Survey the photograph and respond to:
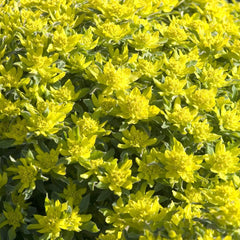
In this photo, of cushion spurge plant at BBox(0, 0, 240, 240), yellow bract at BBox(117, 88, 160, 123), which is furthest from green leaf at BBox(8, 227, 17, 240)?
yellow bract at BBox(117, 88, 160, 123)

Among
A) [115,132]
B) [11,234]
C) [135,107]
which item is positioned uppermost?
→ [135,107]

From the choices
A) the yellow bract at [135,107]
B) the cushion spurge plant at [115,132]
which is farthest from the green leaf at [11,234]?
the yellow bract at [135,107]

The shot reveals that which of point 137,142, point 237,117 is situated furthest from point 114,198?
point 237,117

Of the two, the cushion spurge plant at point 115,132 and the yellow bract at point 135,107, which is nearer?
the cushion spurge plant at point 115,132

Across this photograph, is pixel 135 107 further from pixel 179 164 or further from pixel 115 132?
pixel 179 164

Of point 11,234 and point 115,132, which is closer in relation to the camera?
point 11,234

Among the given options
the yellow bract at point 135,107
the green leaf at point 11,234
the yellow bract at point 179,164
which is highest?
the yellow bract at point 135,107

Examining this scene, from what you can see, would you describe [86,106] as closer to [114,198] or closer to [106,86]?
[106,86]

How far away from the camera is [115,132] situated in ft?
6.83

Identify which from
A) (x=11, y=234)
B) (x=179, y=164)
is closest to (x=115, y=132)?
(x=179, y=164)

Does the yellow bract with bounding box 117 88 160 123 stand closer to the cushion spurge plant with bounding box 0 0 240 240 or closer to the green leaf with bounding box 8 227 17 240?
the cushion spurge plant with bounding box 0 0 240 240

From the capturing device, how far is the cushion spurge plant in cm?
185

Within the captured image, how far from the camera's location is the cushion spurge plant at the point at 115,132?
1847 mm

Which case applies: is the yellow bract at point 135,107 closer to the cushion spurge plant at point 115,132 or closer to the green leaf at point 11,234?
the cushion spurge plant at point 115,132
